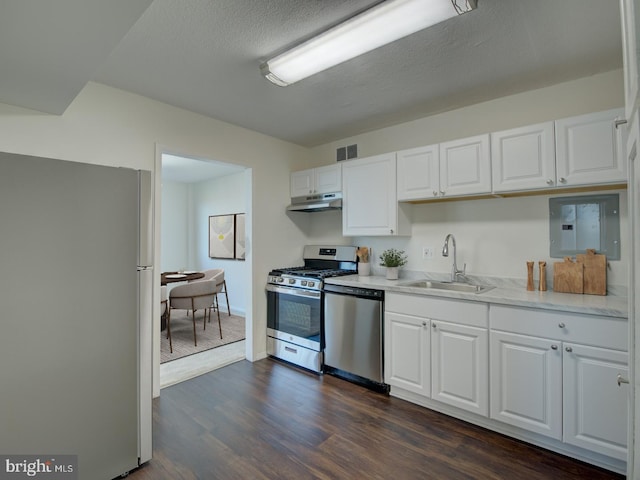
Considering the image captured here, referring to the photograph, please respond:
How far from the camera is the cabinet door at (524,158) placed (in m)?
2.22

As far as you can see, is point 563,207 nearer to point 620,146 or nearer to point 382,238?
point 620,146

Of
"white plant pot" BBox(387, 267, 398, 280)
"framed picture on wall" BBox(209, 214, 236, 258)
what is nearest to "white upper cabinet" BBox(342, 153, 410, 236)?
"white plant pot" BBox(387, 267, 398, 280)

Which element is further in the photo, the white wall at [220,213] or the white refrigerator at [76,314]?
the white wall at [220,213]

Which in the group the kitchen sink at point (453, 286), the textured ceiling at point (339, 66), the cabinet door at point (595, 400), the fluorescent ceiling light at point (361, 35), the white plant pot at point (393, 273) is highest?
the textured ceiling at point (339, 66)

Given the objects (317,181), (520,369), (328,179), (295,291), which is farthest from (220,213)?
(520,369)

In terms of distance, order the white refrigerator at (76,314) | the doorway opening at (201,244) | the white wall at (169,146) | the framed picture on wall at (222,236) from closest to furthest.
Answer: the white refrigerator at (76,314), the white wall at (169,146), the doorway opening at (201,244), the framed picture on wall at (222,236)

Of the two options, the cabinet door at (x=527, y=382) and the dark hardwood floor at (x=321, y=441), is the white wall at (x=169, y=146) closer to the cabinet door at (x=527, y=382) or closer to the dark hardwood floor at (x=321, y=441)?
the dark hardwood floor at (x=321, y=441)

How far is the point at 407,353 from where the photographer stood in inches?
102

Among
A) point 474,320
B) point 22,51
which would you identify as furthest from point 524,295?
point 22,51

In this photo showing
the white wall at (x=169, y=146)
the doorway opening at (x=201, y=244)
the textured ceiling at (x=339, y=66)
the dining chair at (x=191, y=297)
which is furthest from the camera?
the dining chair at (x=191, y=297)

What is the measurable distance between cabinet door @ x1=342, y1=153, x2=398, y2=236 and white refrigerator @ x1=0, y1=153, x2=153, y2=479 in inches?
78.2

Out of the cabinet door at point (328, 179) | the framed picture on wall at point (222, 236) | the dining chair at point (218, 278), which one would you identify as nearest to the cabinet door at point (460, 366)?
the cabinet door at point (328, 179)

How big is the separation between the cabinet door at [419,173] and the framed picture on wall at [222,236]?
365 cm

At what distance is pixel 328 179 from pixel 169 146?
1606 mm
